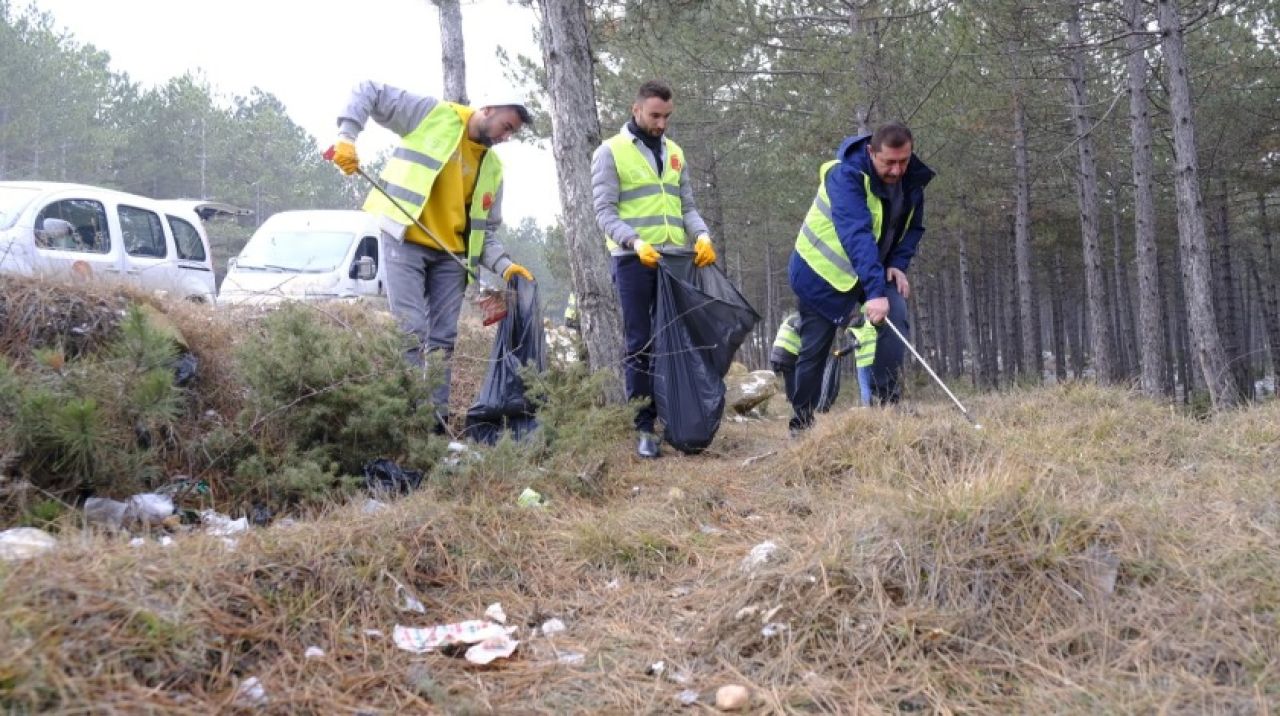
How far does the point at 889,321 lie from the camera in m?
4.70

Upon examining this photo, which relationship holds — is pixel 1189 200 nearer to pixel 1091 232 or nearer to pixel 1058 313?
pixel 1091 232

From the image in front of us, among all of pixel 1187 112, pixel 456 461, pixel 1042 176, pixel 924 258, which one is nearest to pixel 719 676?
pixel 456 461

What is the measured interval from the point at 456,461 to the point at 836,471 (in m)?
1.51

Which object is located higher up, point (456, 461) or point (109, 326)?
point (109, 326)

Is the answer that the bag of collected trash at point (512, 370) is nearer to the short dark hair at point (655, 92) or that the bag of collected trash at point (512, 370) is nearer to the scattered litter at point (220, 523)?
the short dark hair at point (655, 92)

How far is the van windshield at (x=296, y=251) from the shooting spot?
10.1m

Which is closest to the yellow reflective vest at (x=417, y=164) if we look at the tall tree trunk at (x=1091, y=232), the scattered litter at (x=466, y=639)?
the scattered litter at (x=466, y=639)

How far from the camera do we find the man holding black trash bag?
15.8 ft

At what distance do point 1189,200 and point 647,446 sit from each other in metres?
5.93

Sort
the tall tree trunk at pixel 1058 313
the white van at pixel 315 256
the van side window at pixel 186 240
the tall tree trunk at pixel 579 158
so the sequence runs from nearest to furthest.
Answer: the tall tree trunk at pixel 579 158, the van side window at pixel 186 240, the white van at pixel 315 256, the tall tree trunk at pixel 1058 313

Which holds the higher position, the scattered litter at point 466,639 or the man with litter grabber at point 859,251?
the man with litter grabber at point 859,251

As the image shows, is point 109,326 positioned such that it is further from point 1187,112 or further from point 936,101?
point 936,101

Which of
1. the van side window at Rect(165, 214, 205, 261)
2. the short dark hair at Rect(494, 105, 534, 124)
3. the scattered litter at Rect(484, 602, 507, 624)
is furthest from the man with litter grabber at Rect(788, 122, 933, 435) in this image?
the van side window at Rect(165, 214, 205, 261)

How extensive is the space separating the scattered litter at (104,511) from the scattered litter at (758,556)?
6.31 feet
